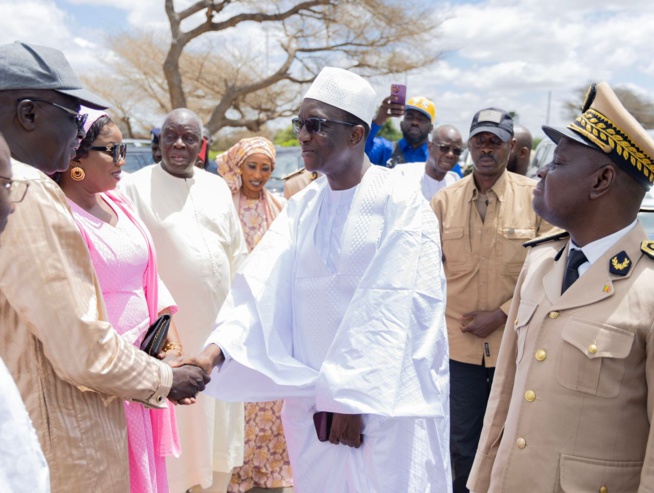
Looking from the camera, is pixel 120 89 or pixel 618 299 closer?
pixel 618 299

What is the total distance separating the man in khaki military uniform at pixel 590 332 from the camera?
192cm

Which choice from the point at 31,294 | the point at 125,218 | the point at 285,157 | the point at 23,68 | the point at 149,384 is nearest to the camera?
the point at 31,294

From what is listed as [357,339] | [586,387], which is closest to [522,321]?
[586,387]

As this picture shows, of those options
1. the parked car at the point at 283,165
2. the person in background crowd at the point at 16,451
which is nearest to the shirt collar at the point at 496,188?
the person in background crowd at the point at 16,451

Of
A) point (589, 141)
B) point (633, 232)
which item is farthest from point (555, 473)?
point (589, 141)

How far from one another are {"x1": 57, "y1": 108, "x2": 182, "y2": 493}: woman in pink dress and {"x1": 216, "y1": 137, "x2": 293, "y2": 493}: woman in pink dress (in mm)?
1766

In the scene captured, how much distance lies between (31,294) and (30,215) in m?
0.22

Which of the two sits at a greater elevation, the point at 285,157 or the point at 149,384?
the point at 285,157

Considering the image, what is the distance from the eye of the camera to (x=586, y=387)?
6.43ft

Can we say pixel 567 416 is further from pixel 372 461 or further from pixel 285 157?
pixel 285 157

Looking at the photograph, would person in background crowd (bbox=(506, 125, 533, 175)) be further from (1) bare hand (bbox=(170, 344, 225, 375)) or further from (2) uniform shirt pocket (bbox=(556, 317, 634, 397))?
(2) uniform shirt pocket (bbox=(556, 317, 634, 397))

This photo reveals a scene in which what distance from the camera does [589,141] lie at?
206cm

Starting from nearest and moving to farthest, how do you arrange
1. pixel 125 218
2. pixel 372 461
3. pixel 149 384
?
pixel 149 384
pixel 372 461
pixel 125 218

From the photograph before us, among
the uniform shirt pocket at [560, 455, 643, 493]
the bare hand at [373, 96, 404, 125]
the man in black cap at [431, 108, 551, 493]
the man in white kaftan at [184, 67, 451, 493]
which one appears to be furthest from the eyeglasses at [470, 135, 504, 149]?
the uniform shirt pocket at [560, 455, 643, 493]
